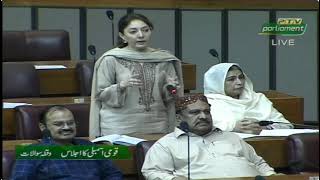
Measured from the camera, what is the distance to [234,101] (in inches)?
146

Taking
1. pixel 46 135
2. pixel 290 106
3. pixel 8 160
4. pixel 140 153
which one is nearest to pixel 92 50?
pixel 290 106

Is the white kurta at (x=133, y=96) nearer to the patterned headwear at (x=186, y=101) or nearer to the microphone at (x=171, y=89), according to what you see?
the microphone at (x=171, y=89)

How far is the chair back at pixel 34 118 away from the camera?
10.3ft

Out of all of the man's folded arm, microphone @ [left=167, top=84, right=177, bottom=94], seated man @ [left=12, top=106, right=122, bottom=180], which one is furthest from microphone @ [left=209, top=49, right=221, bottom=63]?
seated man @ [left=12, top=106, right=122, bottom=180]

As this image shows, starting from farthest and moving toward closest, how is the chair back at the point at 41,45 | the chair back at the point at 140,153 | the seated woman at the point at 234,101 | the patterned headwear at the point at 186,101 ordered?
the chair back at the point at 41,45 → the seated woman at the point at 234,101 → the patterned headwear at the point at 186,101 → the chair back at the point at 140,153

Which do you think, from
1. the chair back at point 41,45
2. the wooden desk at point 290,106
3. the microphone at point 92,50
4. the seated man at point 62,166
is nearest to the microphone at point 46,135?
the seated man at point 62,166

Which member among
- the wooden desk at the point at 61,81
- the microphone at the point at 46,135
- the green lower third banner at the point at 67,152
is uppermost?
the wooden desk at the point at 61,81

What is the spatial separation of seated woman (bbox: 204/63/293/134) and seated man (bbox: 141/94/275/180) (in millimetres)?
576

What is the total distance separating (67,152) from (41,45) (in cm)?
274

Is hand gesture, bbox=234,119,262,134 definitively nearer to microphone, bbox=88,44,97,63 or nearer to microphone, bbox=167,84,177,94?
microphone, bbox=167,84,177,94

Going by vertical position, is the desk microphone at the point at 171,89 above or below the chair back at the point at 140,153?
above

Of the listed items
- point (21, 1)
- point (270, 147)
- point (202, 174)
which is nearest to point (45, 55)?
point (21, 1)

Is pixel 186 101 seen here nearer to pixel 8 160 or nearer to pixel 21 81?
pixel 8 160

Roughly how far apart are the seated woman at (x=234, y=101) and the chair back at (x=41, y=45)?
1338 mm
